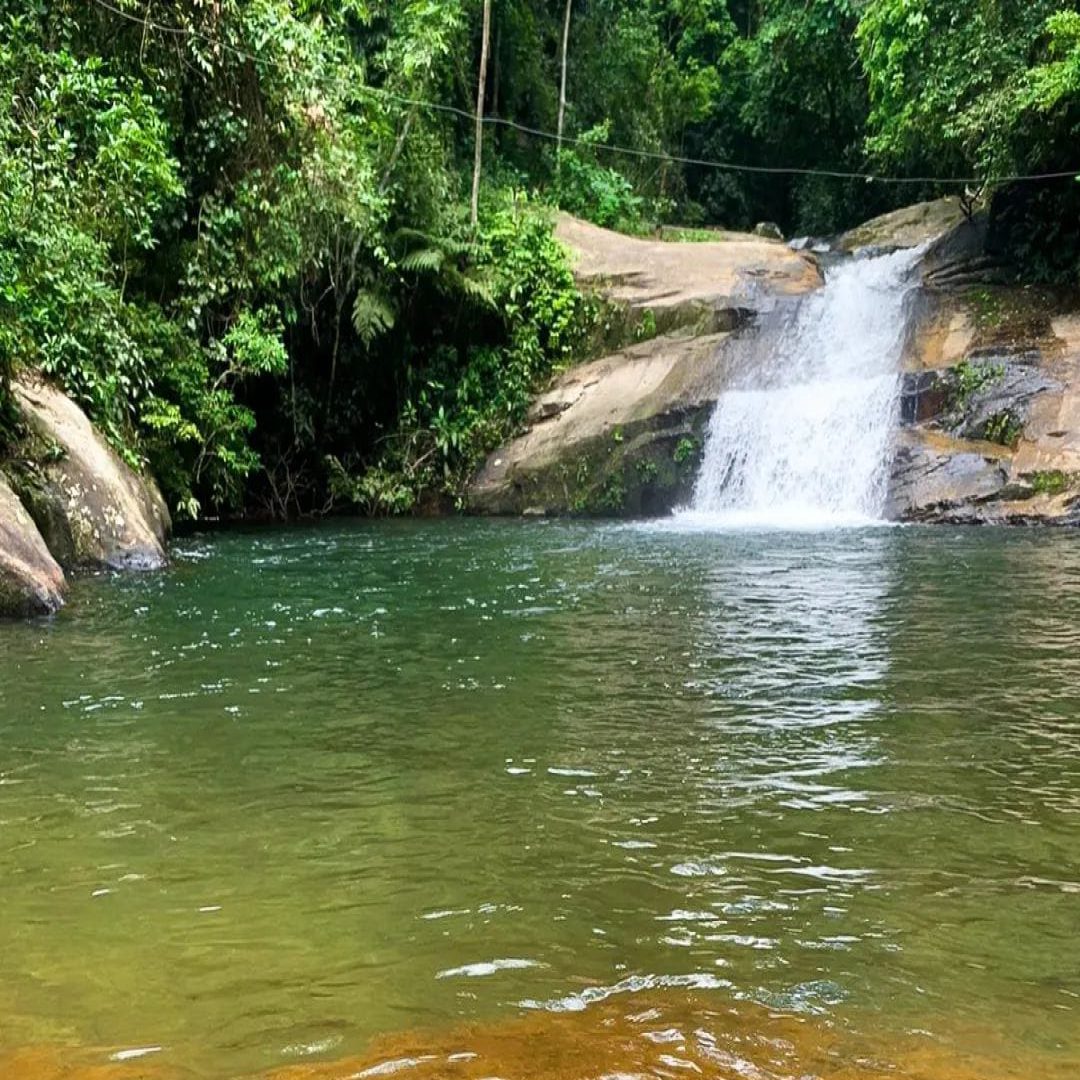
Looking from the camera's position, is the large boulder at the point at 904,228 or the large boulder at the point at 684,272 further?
the large boulder at the point at 904,228

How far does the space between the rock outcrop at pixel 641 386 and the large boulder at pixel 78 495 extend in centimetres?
706

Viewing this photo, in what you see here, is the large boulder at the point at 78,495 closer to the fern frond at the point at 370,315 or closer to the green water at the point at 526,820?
the green water at the point at 526,820

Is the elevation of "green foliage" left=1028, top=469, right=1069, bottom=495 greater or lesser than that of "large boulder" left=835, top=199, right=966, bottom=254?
lesser

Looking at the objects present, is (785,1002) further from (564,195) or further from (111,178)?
(564,195)

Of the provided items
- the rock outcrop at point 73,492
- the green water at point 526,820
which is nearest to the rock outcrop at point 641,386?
the rock outcrop at point 73,492

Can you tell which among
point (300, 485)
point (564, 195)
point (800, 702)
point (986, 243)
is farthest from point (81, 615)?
point (564, 195)

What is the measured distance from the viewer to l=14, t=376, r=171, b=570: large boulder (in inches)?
394

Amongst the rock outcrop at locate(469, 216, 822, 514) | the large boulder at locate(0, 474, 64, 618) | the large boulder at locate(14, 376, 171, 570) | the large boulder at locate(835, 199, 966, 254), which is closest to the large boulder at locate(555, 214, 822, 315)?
Answer: the rock outcrop at locate(469, 216, 822, 514)

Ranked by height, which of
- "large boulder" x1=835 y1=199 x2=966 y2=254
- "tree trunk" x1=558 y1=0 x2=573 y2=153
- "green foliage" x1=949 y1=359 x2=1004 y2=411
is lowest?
"green foliage" x1=949 y1=359 x2=1004 y2=411

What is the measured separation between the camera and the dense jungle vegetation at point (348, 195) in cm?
1160

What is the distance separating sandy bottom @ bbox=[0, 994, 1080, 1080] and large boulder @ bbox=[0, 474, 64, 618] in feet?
19.8

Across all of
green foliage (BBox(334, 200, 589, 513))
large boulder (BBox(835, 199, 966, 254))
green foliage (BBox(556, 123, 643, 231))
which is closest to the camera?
green foliage (BBox(334, 200, 589, 513))

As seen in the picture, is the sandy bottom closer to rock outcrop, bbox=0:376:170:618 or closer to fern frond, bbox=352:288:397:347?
rock outcrop, bbox=0:376:170:618

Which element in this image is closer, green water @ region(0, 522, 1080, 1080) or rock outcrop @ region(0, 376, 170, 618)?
green water @ region(0, 522, 1080, 1080)
